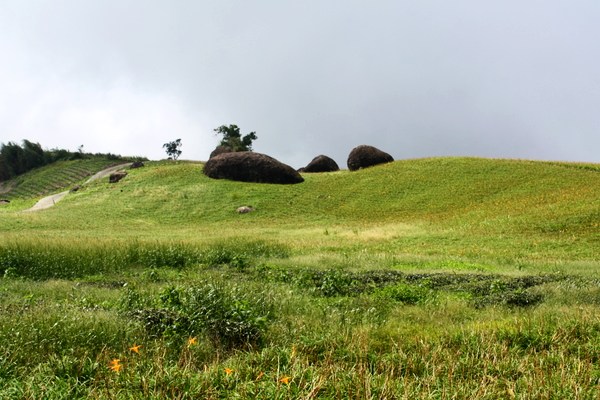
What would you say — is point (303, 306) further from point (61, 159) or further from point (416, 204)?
point (61, 159)

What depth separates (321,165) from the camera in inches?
2864

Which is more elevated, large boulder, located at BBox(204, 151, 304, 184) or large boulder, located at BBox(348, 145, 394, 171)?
large boulder, located at BBox(348, 145, 394, 171)

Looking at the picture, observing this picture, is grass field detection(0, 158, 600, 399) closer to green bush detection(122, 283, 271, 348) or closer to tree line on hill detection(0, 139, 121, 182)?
green bush detection(122, 283, 271, 348)

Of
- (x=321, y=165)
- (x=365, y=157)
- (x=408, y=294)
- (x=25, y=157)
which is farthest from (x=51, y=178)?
(x=408, y=294)

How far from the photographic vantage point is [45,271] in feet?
56.1

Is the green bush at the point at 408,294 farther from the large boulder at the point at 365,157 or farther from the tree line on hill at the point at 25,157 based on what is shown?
the tree line on hill at the point at 25,157

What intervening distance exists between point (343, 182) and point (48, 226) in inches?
Result: 1195

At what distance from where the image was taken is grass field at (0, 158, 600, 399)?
597 centimetres

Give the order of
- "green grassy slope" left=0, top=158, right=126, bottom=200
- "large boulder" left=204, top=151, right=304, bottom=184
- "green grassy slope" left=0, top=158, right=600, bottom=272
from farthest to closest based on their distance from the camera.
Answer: "green grassy slope" left=0, top=158, right=126, bottom=200 < "large boulder" left=204, top=151, right=304, bottom=184 < "green grassy slope" left=0, top=158, right=600, bottom=272

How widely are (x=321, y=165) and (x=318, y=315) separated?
63020mm

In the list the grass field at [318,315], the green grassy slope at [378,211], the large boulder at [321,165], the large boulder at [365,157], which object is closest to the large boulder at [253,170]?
the green grassy slope at [378,211]

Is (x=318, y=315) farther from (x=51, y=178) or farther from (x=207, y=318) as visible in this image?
(x=51, y=178)

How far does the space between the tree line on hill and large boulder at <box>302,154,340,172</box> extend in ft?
166

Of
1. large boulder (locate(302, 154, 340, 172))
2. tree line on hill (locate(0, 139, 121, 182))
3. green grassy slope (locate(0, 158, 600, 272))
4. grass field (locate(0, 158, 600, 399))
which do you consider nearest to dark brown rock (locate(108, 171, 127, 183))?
green grassy slope (locate(0, 158, 600, 272))
